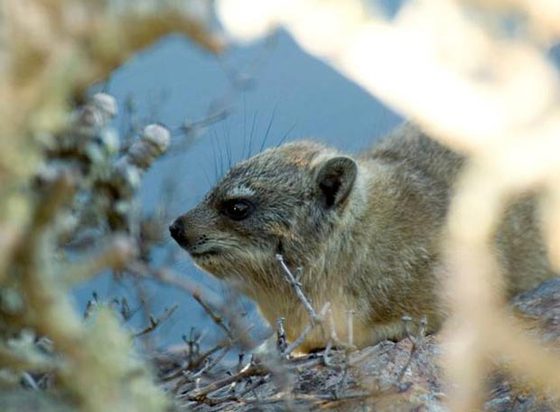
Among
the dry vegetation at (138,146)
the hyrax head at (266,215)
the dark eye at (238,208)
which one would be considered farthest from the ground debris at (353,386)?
the dark eye at (238,208)

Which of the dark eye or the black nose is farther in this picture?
the dark eye

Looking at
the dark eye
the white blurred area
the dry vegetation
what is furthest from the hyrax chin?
the white blurred area

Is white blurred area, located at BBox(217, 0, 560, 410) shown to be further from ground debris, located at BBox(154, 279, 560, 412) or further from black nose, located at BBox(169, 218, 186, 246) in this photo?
black nose, located at BBox(169, 218, 186, 246)

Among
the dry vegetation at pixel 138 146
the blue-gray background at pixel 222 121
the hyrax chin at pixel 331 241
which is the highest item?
the blue-gray background at pixel 222 121

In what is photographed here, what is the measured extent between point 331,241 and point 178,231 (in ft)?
1.67

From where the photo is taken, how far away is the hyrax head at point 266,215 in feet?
10.7

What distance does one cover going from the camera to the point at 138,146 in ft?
5.31

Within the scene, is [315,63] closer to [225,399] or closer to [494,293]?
[494,293]

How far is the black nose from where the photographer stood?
322 centimetres

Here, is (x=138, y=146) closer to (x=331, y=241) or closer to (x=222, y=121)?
(x=331, y=241)

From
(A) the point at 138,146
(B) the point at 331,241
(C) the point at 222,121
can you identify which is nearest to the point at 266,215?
(B) the point at 331,241

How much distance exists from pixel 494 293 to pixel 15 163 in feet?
7.87

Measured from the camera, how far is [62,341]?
1.24 meters

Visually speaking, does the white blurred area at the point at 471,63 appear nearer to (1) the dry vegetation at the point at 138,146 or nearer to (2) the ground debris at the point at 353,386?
(1) the dry vegetation at the point at 138,146
